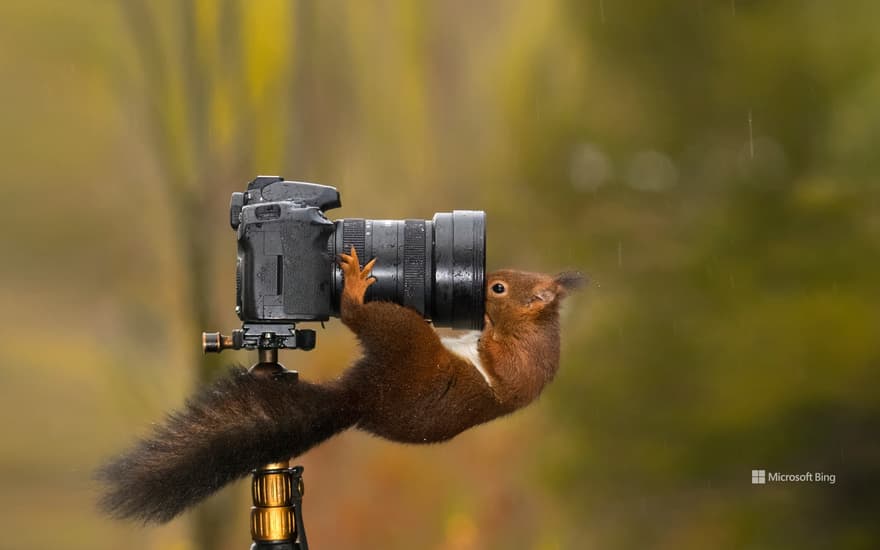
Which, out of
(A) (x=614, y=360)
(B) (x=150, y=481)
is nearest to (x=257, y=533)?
(B) (x=150, y=481)

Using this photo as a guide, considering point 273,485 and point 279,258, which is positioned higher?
point 279,258

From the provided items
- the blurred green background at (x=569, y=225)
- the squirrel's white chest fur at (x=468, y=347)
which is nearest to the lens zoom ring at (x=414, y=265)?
the squirrel's white chest fur at (x=468, y=347)

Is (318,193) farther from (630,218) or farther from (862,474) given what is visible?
(862,474)

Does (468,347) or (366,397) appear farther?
(468,347)

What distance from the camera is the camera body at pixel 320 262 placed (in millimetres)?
1416

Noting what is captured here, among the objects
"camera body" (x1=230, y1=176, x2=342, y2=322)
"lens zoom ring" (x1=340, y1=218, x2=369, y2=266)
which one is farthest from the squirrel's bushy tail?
"lens zoom ring" (x1=340, y1=218, x2=369, y2=266)

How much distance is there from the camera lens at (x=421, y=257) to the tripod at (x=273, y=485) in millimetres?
118

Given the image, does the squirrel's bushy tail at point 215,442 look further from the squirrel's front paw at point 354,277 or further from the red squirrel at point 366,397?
the squirrel's front paw at point 354,277

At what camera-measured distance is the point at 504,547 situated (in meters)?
2.55

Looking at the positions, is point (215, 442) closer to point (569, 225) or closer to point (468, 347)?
point (468, 347)

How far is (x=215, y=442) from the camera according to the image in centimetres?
136

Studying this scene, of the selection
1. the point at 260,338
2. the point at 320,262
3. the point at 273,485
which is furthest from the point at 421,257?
the point at 273,485

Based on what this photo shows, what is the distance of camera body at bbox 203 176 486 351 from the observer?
1416 millimetres

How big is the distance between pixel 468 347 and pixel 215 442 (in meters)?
0.52
